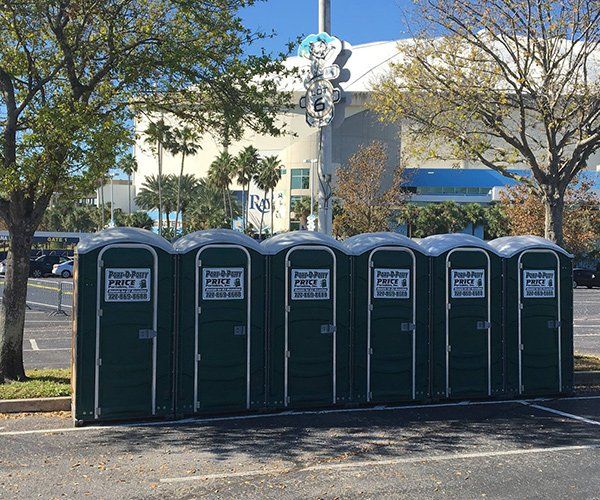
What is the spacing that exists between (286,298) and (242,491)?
11.3 feet

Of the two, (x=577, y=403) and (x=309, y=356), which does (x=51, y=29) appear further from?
(x=577, y=403)

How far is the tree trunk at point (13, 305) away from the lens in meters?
9.34

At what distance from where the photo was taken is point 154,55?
9672 mm

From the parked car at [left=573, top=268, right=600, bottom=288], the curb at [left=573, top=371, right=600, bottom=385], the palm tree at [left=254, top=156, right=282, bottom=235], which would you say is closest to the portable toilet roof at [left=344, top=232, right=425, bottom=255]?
the curb at [left=573, top=371, right=600, bottom=385]

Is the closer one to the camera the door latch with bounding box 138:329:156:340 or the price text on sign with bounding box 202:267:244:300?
the door latch with bounding box 138:329:156:340

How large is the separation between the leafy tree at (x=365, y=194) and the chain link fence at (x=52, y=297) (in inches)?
986

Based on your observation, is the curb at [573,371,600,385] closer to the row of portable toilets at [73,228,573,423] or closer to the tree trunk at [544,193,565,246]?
the row of portable toilets at [73,228,573,423]

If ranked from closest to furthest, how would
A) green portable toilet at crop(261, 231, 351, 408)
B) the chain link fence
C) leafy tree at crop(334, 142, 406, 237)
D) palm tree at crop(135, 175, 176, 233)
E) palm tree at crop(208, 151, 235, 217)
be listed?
green portable toilet at crop(261, 231, 351, 408) → the chain link fence → leafy tree at crop(334, 142, 406, 237) → palm tree at crop(208, 151, 235, 217) → palm tree at crop(135, 175, 176, 233)

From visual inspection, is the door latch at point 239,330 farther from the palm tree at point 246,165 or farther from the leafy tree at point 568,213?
the palm tree at point 246,165

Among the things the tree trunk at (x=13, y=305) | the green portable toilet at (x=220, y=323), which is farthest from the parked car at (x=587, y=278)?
the tree trunk at (x=13, y=305)

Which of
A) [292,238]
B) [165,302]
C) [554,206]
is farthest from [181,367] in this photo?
[554,206]

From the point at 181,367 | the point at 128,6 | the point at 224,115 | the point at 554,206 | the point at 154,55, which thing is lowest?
the point at 181,367

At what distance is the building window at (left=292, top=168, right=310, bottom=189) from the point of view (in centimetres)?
7188

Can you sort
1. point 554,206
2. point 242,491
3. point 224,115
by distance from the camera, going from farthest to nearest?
point 554,206
point 224,115
point 242,491
